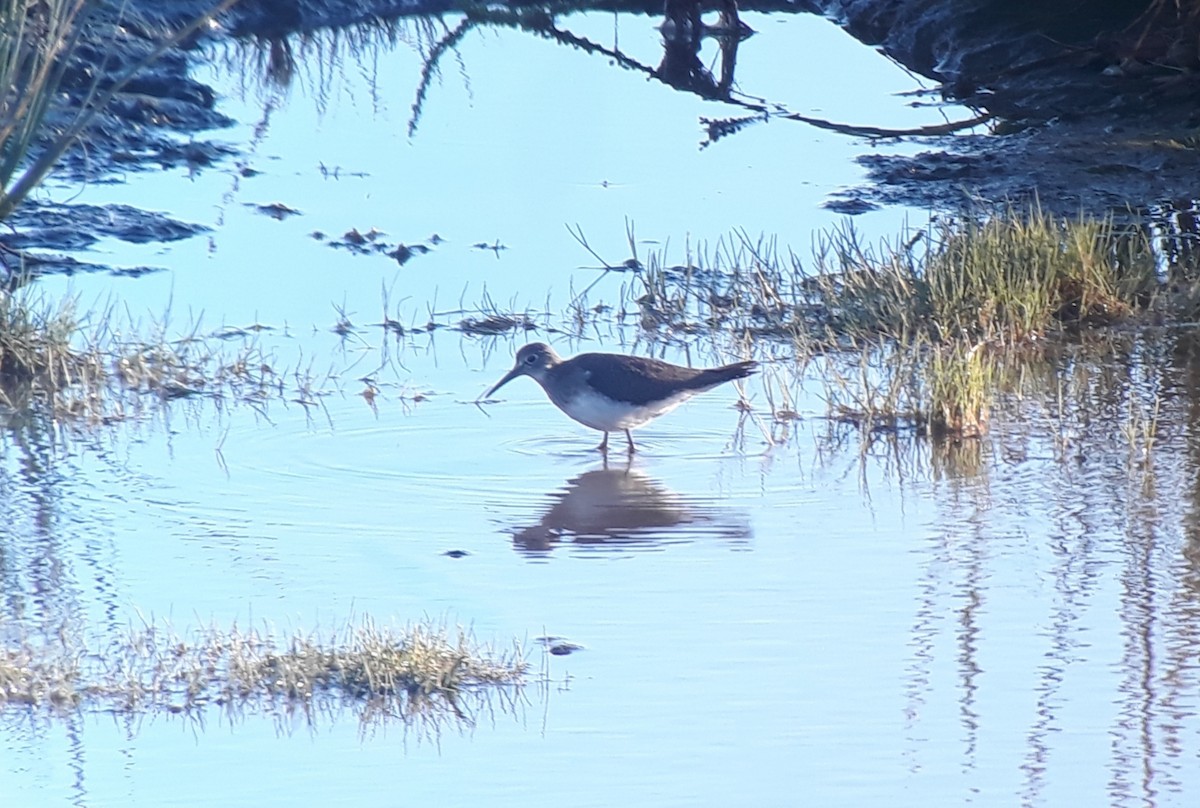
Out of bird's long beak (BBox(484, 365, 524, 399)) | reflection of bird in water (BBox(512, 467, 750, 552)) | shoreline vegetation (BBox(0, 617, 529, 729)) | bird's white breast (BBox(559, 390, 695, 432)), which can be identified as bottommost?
shoreline vegetation (BBox(0, 617, 529, 729))

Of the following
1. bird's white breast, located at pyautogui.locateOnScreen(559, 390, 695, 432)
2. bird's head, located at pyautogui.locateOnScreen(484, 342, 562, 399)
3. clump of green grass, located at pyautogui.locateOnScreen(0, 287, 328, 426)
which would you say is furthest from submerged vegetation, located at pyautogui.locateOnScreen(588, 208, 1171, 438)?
clump of green grass, located at pyautogui.locateOnScreen(0, 287, 328, 426)

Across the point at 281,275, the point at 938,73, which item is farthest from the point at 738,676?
the point at 938,73

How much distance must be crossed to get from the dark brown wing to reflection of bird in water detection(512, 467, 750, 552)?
47 centimetres

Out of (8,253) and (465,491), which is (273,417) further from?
(8,253)

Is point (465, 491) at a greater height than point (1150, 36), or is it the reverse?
point (1150, 36)

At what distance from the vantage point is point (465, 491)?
25.3 ft

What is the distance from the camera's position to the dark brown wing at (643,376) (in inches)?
335

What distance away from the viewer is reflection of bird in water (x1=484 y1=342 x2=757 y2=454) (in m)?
8.46

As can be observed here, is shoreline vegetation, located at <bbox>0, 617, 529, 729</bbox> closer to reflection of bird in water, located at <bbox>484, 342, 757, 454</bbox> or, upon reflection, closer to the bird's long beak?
reflection of bird in water, located at <bbox>484, 342, 757, 454</bbox>

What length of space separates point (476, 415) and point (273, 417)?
903 mm

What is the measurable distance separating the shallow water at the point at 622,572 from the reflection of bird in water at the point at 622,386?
0.19 metres

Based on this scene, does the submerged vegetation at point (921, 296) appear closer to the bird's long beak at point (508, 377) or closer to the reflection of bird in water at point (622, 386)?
the reflection of bird in water at point (622, 386)

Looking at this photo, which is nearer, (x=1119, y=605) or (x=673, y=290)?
(x=1119, y=605)

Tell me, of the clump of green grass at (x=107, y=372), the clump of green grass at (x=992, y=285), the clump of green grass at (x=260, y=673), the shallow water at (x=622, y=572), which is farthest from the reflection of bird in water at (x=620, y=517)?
the clump of green grass at (x=992, y=285)
